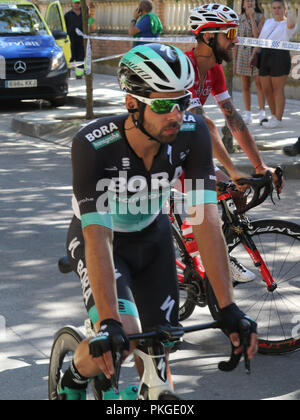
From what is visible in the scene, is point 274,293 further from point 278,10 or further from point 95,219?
point 278,10

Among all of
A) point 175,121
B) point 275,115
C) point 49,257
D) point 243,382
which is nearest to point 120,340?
point 175,121

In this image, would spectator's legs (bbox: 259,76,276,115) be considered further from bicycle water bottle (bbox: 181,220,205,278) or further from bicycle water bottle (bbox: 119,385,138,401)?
bicycle water bottle (bbox: 119,385,138,401)

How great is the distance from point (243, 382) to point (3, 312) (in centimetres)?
187

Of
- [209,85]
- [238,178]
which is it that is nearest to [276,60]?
[209,85]

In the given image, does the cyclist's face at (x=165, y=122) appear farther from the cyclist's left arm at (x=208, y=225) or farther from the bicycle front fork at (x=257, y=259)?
the bicycle front fork at (x=257, y=259)

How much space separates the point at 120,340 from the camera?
2.68 meters

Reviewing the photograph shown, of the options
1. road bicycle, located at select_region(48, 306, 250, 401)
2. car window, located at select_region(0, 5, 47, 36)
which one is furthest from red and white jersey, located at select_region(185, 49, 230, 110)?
car window, located at select_region(0, 5, 47, 36)

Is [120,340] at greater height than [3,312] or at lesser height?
greater

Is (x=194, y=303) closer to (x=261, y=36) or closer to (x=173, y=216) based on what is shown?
(x=173, y=216)

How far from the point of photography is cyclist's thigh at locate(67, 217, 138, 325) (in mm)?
3259

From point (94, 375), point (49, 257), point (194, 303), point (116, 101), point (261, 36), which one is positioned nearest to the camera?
point (94, 375)

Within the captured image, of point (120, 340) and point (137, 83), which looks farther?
point (137, 83)

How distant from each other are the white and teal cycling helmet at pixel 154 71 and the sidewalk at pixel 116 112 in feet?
24.1

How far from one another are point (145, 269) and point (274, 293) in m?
2.29
